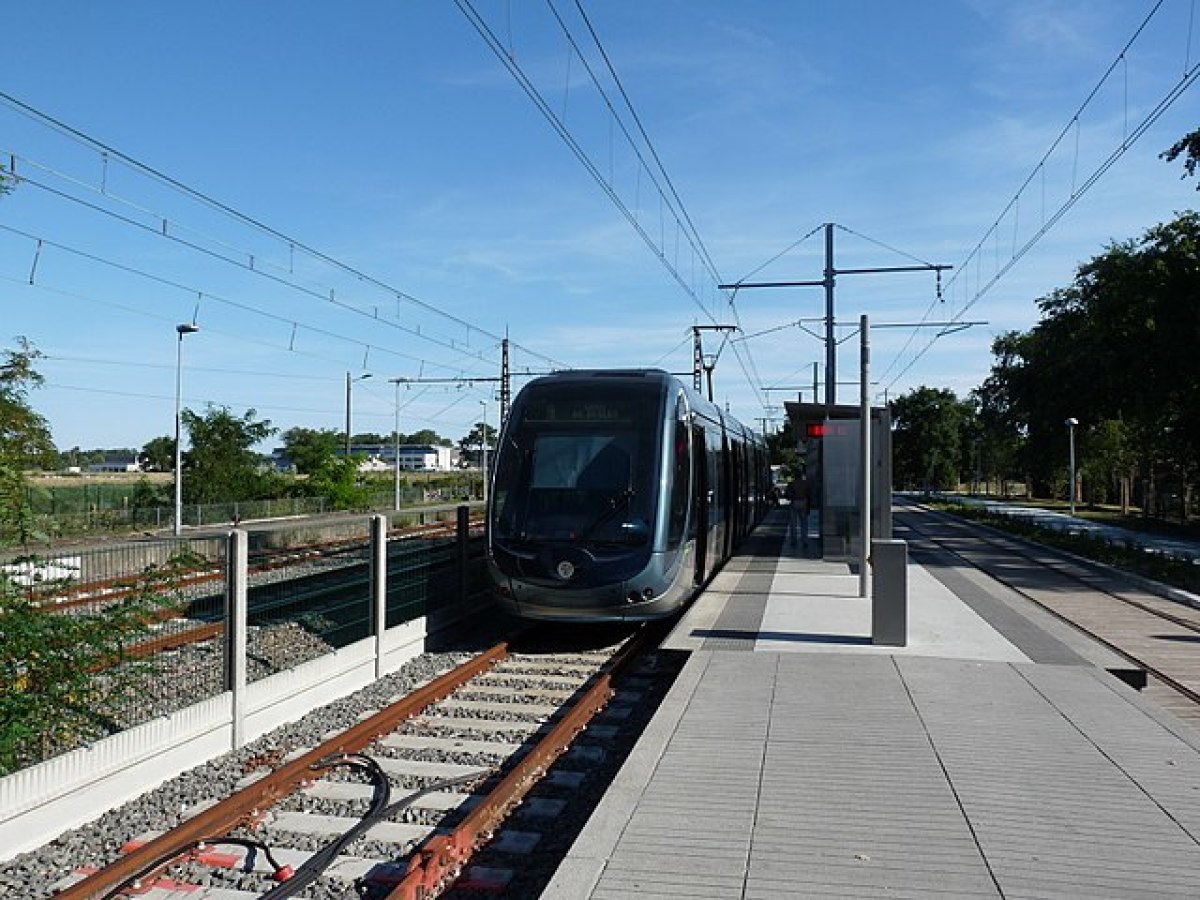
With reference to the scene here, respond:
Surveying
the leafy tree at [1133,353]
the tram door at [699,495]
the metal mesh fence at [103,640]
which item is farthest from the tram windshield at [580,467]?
the leafy tree at [1133,353]

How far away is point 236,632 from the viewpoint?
24.8 ft

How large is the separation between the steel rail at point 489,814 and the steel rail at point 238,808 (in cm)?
113

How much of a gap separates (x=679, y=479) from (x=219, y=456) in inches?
1359

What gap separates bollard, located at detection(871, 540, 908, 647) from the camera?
1070 centimetres

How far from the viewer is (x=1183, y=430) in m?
37.6

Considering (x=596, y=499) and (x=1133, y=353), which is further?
(x=1133, y=353)

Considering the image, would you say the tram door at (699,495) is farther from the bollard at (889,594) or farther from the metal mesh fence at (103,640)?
the metal mesh fence at (103,640)

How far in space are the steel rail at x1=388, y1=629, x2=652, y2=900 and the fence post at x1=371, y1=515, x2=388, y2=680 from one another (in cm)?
211

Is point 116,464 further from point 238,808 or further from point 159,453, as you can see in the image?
point 238,808

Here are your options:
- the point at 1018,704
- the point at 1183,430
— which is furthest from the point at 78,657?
the point at 1183,430

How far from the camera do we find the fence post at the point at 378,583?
10.2 meters

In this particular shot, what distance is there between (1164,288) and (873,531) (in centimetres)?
1853

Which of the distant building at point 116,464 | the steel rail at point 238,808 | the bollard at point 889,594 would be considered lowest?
the steel rail at point 238,808

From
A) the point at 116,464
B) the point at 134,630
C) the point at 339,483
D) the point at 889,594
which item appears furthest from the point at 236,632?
the point at 116,464
